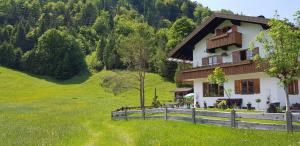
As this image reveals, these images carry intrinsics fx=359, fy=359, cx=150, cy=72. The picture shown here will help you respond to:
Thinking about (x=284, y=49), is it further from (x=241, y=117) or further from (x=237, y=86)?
(x=237, y=86)

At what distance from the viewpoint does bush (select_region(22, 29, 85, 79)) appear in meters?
116

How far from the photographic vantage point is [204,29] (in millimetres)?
38875

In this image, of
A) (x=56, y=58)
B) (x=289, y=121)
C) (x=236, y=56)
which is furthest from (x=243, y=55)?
(x=56, y=58)

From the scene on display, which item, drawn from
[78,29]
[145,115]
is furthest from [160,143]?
[78,29]

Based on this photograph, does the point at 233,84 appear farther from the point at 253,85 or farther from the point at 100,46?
the point at 100,46

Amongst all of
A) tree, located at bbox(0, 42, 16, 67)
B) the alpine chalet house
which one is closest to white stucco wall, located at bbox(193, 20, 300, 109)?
the alpine chalet house

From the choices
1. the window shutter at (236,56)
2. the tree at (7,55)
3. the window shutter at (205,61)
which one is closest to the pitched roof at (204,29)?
the window shutter at (205,61)

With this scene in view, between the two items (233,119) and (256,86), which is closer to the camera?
(233,119)

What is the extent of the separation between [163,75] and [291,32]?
75160mm

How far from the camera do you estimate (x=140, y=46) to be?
41.5 m

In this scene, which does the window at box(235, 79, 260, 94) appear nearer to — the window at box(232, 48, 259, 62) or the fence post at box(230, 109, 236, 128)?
the window at box(232, 48, 259, 62)

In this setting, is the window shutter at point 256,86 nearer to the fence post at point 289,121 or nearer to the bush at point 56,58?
the fence post at point 289,121

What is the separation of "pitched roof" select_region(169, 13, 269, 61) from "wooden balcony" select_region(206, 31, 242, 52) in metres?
1.47

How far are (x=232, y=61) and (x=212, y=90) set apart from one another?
4.19 meters
